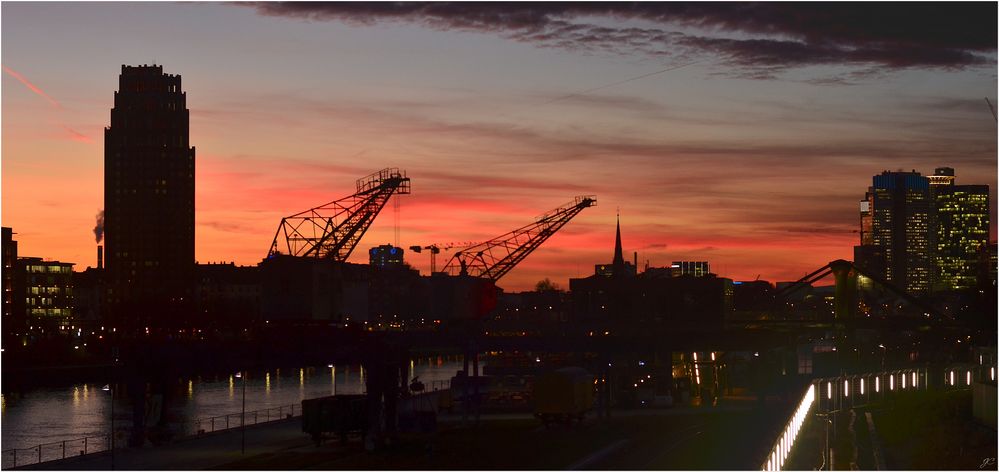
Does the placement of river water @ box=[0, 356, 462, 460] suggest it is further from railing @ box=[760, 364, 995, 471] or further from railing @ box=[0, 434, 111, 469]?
railing @ box=[760, 364, 995, 471]

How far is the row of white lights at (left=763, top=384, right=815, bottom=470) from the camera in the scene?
54.5m

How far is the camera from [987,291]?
167m

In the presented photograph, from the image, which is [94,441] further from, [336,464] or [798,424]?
[798,424]

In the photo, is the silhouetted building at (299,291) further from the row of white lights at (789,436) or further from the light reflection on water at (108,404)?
the row of white lights at (789,436)

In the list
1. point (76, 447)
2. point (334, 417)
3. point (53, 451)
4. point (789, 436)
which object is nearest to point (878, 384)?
point (789, 436)

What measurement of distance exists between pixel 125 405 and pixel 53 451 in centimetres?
4547

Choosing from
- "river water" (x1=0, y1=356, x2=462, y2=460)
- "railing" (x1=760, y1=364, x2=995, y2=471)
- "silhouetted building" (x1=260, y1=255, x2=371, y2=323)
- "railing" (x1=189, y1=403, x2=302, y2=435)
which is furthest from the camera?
"railing" (x1=189, y1=403, x2=302, y2=435)

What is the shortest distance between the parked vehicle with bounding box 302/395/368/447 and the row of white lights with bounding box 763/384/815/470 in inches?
993

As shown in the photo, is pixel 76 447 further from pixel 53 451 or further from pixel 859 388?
pixel 859 388

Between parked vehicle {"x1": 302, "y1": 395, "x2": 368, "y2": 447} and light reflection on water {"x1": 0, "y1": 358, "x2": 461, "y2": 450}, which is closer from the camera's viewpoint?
parked vehicle {"x1": 302, "y1": 395, "x2": 368, "y2": 447}

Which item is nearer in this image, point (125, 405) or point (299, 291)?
point (299, 291)

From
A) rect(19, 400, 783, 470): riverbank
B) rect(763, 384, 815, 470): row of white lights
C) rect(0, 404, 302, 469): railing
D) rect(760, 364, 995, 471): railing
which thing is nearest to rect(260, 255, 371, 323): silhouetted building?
rect(0, 404, 302, 469): railing

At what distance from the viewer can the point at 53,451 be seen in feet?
307

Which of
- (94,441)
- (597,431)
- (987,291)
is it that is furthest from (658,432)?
(987,291)
